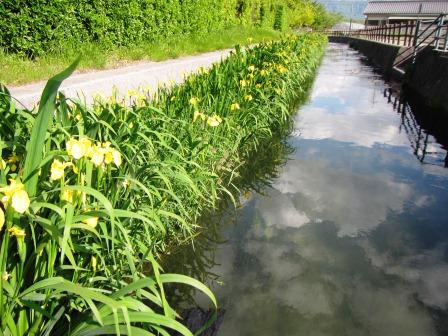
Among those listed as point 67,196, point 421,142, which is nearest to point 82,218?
point 67,196

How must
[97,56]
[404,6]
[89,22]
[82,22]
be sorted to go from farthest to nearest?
[404,6]
[89,22]
[82,22]
[97,56]

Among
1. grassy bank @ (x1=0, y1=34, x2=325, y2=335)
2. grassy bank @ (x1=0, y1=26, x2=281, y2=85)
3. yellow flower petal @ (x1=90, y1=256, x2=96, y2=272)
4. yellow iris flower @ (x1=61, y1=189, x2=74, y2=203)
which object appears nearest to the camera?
grassy bank @ (x1=0, y1=34, x2=325, y2=335)

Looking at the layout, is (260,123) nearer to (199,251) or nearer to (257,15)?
(199,251)

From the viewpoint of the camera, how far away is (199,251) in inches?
116

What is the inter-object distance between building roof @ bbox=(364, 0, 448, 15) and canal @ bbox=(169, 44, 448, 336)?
66.4m

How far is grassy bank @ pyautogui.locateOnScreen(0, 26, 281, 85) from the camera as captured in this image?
15.9 ft

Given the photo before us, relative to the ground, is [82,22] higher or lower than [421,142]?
higher

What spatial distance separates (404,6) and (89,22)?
7125 centimetres

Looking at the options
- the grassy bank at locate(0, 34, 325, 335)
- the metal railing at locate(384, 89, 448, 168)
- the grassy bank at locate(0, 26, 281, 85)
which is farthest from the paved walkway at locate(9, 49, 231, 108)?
the metal railing at locate(384, 89, 448, 168)

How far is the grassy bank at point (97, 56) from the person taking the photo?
4.86 meters

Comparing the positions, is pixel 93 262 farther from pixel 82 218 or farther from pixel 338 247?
pixel 338 247

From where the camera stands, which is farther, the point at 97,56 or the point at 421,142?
the point at 97,56

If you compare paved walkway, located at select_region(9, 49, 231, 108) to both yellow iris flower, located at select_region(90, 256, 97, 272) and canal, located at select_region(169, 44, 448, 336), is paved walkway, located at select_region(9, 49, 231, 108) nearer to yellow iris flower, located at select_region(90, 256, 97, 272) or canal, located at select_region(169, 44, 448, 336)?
canal, located at select_region(169, 44, 448, 336)

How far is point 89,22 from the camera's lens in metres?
6.64
